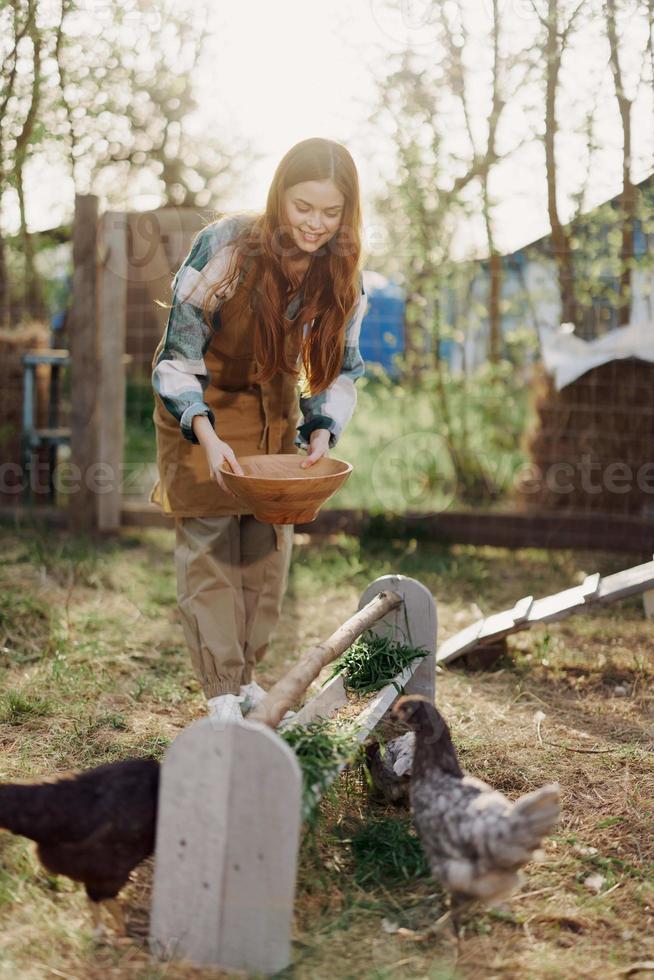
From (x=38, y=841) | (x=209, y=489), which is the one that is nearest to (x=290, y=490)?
(x=209, y=489)

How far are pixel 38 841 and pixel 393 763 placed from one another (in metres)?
1.05

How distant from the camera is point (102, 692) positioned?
356 cm

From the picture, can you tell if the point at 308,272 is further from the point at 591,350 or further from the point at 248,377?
the point at 591,350

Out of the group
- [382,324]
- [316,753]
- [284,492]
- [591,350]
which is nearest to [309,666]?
[316,753]

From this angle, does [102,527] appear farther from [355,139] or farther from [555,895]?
[555,895]

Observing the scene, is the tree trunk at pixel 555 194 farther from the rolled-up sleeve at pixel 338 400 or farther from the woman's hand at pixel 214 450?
the woman's hand at pixel 214 450

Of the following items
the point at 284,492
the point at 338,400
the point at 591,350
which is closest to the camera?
the point at 284,492

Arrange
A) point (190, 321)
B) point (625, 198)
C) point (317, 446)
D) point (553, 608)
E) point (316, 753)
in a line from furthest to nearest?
1. point (625, 198)
2. point (553, 608)
3. point (317, 446)
4. point (190, 321)
5. point (316, 753)

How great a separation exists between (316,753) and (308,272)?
4.73 feet

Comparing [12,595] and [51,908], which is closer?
[51,908]

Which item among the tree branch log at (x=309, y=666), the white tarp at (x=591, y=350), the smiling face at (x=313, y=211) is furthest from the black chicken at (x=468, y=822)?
the white tarp at (x=591, y=350)

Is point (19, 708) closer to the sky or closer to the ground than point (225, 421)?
closer to the ground

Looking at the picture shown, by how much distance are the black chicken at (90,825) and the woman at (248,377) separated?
29.7 inches

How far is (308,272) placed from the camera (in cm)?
290
